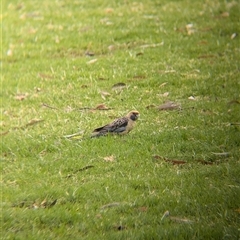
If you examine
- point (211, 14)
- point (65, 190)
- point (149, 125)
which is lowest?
point (211, 14)

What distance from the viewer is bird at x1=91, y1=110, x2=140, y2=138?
9.63 metres

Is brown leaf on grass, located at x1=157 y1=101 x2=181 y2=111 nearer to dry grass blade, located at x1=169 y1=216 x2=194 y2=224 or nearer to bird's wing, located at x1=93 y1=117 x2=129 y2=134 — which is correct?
bird's wing, located at x1=93 y1=117 x2=129 y2=134

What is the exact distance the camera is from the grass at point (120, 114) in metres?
7.48

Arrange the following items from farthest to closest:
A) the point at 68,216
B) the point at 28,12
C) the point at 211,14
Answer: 1. the point at 28,12
2. the point at 211,14
3. the point at 68,216

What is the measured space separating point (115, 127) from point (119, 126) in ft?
0.25

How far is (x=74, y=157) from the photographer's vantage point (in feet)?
30.2

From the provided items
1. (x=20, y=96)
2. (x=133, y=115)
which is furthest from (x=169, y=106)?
(x=20, y=96)

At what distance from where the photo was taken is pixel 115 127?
9695 millimetres

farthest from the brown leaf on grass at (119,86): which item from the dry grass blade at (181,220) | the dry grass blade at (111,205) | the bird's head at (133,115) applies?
the dry grass blade at (181,220)

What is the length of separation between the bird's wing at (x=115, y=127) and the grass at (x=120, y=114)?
0.49ft

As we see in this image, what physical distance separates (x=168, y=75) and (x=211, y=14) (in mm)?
3628

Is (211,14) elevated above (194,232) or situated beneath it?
situated beneath

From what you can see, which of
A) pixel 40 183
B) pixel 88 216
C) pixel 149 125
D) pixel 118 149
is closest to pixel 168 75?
pixel 149 125

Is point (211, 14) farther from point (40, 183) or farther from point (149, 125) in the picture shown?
point (40, 183)
